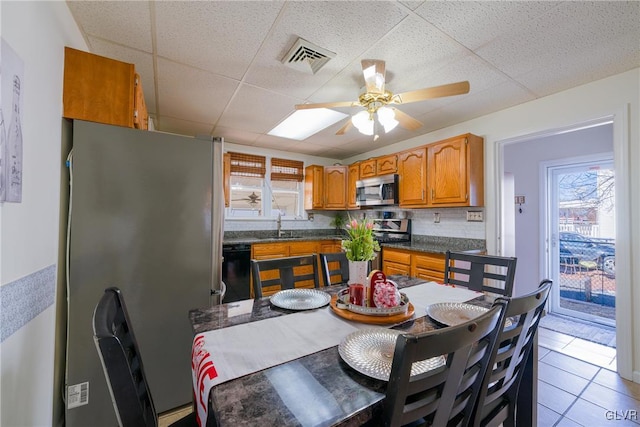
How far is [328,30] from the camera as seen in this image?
1.59 m

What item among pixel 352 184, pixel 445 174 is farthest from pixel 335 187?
pixel 445 174

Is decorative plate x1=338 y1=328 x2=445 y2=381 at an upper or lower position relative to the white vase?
lower

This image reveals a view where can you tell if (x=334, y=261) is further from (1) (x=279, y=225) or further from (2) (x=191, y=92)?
(1) (x=279, y=225)

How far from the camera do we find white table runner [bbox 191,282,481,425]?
80cm

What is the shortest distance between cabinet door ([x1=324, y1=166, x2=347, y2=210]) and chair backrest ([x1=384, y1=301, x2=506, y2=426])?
150 inches

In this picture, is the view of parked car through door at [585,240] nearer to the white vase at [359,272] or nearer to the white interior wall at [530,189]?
the white interior wall at [530,189]

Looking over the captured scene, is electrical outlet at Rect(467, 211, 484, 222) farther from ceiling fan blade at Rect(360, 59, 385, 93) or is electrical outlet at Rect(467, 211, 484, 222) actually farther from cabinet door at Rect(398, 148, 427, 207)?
ceiling fan blade at Rect(360, 59, 385, 93)

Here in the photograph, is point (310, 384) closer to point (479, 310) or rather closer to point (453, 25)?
point (479, 310)

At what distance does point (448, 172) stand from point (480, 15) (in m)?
1.76

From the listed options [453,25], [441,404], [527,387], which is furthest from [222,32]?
[527,387]

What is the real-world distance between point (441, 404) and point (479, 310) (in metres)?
0.73

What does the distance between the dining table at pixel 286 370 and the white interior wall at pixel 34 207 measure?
0.66m

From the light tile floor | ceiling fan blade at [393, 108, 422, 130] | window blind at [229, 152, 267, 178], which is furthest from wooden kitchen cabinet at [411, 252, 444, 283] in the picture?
window blind at [229, 152, 267, 178]

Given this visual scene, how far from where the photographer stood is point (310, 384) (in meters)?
0.74
